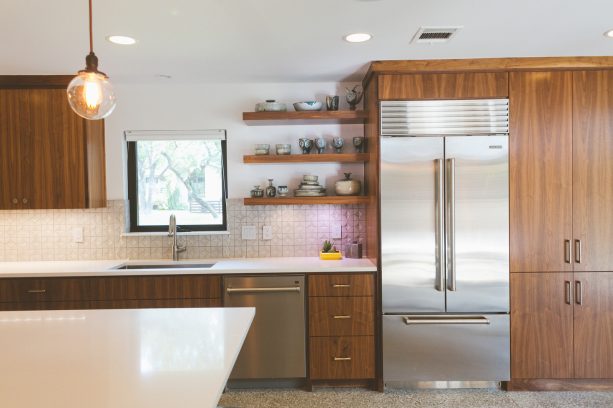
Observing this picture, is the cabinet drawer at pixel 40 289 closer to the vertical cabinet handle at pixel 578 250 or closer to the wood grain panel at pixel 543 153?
the wood grain panel at pixel 543 153

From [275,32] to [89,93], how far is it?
119cm

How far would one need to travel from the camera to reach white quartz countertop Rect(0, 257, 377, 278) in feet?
9.57

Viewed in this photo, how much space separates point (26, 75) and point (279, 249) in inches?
94.2

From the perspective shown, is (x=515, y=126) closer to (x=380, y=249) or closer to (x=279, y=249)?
(x=380, y=249)

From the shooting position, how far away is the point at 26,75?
123 inches

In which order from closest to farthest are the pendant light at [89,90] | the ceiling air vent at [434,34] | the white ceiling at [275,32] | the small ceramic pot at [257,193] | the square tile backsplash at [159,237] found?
the pendant light at [89,90] < the white ceiling at [275,32] < the ceiling air vent at [434,34] < the small ceramic pot at [257,193] < the square tile backsplash at [159,237]

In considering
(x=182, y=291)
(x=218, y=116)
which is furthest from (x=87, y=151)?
(x=182, y=291)

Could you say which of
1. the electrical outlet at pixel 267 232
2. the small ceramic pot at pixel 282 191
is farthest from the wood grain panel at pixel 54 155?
the small ceramic pot at pixel 282 191

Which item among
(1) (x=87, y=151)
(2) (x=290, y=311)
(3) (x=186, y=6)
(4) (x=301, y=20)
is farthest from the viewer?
(1) (x=87, y=151)

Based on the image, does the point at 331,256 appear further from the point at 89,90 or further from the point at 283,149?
the point at 89,90

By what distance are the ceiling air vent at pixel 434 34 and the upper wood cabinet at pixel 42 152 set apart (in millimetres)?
2536

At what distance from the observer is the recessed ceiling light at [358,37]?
2.45 metres

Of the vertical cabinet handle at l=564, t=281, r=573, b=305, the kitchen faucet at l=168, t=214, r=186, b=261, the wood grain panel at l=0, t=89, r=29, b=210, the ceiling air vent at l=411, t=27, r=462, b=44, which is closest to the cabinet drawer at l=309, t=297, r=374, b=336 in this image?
the kitchen faucet at l=168, t=214, r=186, b=261

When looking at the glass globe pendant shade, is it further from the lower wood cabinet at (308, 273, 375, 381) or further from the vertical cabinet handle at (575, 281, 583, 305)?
the vertical cabinet handle at (575, 281, 583, 305)
